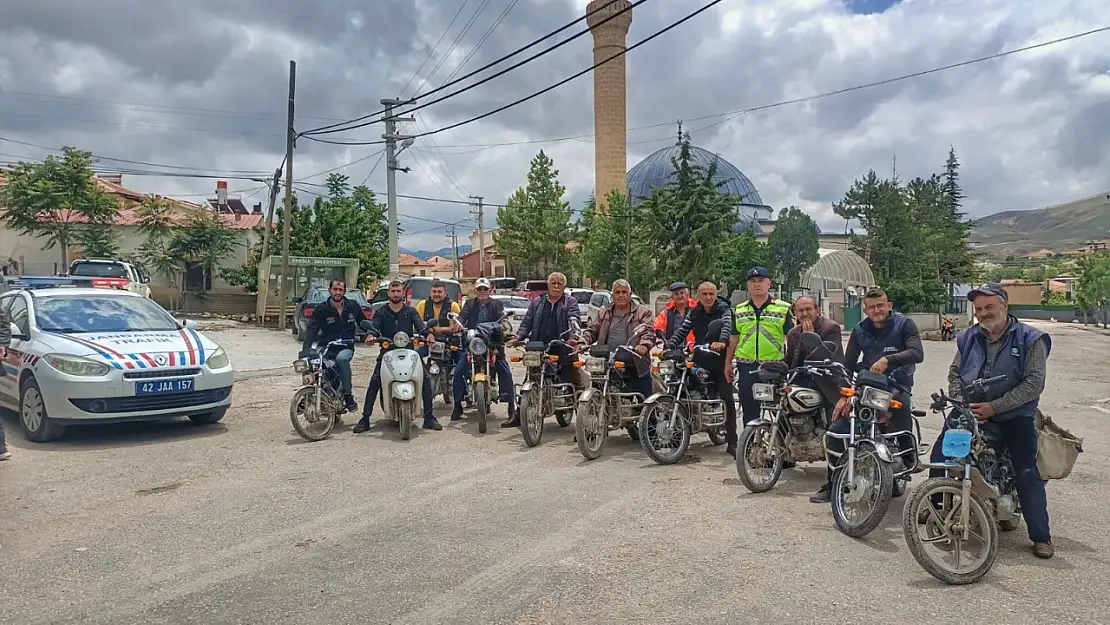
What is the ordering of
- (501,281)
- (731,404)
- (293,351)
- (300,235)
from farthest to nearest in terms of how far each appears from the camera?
(501,281) < (300,235) < (293,351) < (731,404)

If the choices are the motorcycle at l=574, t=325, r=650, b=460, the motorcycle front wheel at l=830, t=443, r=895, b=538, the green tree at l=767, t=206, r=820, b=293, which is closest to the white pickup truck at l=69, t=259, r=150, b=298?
the motorcycle at l=574, t=325, r=650, b=460

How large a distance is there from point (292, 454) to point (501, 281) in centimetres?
4038

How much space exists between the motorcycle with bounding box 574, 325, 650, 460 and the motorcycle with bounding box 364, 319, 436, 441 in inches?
78.6

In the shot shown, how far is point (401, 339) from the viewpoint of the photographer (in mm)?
9086

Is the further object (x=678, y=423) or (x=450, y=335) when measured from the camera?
(x=450, y=335)

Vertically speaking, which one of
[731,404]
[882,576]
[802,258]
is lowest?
[882,576]

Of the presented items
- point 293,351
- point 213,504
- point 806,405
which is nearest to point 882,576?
point 806,405

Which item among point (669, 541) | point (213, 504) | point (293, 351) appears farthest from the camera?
point (293, 351)

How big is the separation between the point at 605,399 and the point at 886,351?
2.75 m

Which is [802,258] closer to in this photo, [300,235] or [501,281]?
[501,281]

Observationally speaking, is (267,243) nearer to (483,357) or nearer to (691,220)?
(691,220)

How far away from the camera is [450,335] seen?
10242 millimetres

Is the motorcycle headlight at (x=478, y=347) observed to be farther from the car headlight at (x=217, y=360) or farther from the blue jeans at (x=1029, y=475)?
the blue jeans at (x=1029, y=475)

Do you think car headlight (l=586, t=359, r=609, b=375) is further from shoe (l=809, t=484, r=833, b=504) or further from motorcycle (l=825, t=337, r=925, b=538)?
motorcycle (l=825, t=337, r=925, b=538)
